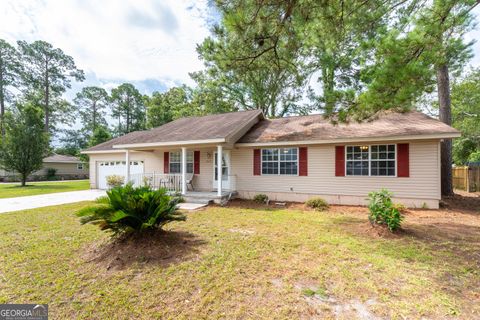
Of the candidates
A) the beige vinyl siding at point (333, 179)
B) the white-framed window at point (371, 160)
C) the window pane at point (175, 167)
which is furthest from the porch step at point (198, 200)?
the white-framed window at point (371, 160)

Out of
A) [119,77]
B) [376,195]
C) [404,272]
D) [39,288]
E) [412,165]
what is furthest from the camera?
[119,77]

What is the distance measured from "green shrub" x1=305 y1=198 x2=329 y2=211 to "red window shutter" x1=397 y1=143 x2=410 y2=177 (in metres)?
2.85

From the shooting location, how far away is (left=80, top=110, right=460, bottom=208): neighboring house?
8.17 m

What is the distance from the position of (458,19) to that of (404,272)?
5635mm

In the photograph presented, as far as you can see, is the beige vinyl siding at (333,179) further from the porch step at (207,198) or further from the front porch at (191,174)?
the porch step at (207,198)

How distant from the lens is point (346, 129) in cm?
962

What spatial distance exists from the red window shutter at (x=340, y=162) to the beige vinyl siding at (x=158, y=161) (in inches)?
230

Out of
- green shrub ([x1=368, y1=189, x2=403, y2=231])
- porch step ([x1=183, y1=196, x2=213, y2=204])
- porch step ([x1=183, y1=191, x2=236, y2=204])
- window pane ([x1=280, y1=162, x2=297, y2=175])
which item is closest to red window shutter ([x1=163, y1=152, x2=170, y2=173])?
porch step ([x1=183, y1=191, x2=236, y2=204])

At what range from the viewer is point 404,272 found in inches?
137

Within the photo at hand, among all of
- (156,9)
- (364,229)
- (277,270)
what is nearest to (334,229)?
(364,229)

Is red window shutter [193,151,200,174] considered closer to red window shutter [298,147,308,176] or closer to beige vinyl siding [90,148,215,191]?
beige vinyl siding [90,148,215,191]

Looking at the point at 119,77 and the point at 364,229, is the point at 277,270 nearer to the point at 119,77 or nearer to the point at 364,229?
the point at 364,229

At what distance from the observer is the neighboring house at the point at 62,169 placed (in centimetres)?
2522

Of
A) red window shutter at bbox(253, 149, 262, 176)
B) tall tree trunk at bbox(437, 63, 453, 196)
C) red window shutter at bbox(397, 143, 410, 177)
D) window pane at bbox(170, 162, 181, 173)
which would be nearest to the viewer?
red window shutter at bbox(397, 143, 410, 177)
